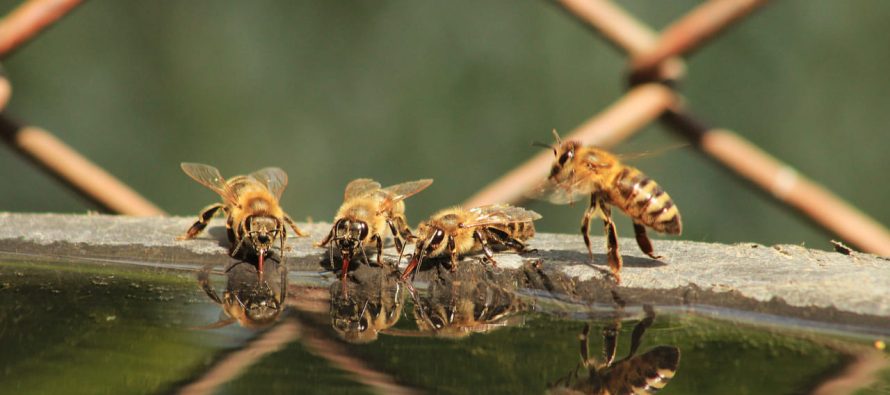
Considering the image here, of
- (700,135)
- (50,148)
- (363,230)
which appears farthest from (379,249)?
(50,148)

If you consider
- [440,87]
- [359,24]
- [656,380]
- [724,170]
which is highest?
[359,24]

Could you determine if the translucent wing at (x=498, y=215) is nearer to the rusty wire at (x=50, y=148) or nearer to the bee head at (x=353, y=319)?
the bee head at (x=353, y=319)

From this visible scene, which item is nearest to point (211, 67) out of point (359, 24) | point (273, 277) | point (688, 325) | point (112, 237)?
point (359, 24)

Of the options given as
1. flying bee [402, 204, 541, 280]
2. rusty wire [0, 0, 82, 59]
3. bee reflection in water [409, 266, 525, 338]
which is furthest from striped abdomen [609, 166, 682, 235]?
rusty wire [0, 0, 82, 59]

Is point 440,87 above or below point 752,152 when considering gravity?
above

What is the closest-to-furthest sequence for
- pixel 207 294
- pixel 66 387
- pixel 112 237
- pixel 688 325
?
pixel 66 387 < pixel 688 325 < pixel 207 294 < pixel 112 237

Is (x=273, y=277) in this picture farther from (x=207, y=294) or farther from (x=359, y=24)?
(x=359, y=24)
